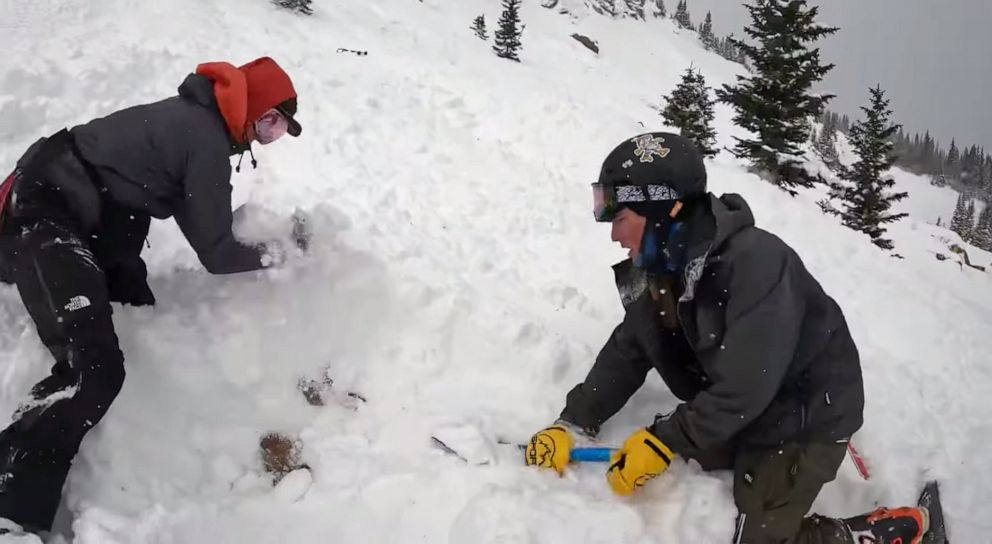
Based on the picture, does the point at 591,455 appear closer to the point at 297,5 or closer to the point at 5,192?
the point at 5,192

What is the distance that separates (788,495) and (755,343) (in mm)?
802

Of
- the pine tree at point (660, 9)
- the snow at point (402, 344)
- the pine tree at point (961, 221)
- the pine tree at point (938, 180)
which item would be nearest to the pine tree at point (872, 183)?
the snow at point (402, 344)

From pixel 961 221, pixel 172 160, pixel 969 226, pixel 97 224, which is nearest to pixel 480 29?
pixel 172 160

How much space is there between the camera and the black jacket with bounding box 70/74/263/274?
9.74 ft

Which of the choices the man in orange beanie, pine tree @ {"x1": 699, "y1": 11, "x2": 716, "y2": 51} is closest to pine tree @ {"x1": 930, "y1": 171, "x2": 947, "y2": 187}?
pine tree @ {"x1": 699, "y1": 11, "x2": 716, "y2": 51}

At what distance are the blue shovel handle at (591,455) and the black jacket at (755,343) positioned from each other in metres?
0.37

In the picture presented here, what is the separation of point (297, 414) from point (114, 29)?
693cm

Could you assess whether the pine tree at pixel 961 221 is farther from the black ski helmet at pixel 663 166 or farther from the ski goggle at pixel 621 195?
the ski goggle at pixel 621 195

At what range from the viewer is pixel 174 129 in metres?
2.99

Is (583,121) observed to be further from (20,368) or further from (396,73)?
(20,368)

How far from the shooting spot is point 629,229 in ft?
8.88

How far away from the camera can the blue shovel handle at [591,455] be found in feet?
10.0

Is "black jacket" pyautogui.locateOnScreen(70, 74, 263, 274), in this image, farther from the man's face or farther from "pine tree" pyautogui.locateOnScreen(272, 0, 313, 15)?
"pine tree" pyautogui.locateOnScreen(272, 0, 313, 15)

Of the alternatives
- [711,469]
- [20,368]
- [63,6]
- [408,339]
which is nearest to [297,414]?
[408,339]
